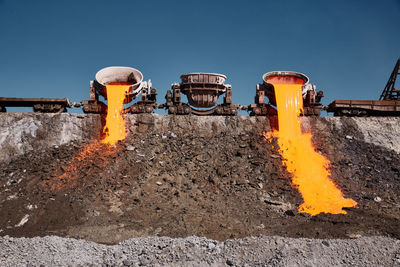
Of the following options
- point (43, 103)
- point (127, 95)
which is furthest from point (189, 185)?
point (43, 103)

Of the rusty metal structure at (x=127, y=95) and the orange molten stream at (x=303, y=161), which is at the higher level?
the rusty metal structure at (x=127, y=95)

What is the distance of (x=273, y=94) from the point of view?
14.7m

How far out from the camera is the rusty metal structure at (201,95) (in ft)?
47.1

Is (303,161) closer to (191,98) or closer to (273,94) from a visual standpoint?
(273,94)

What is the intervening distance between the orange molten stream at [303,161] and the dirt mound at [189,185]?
0.34 m

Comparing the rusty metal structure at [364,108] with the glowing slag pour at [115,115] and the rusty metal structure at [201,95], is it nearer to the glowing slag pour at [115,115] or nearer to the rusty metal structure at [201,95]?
the rusty metal structure at [201,95]

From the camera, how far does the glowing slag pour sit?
13469 mm

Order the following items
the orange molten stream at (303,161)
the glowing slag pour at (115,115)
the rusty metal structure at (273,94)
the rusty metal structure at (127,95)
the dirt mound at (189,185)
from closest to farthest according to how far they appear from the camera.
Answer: the dirt mound at (189,185), the orange molten stream at (303,161), the glowing slag pour at (115,115), the rusty metal structure at (127,95), the rusty metal structure at (273,94)

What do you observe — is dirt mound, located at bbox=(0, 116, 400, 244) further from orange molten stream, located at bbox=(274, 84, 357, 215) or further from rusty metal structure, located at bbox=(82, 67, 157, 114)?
rusty metal structure, located at bbox=(82, 67, 157, 114)

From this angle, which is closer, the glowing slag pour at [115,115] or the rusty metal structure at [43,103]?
the glowing slag pour at [115,115]

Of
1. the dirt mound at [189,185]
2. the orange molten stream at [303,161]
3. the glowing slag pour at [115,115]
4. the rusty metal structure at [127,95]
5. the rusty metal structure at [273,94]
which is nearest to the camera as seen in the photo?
the dirt mound at [189,185]

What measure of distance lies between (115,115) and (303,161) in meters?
7.88

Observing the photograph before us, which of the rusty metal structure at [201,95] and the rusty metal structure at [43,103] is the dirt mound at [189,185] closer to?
the rusty metal structure at [201,95]

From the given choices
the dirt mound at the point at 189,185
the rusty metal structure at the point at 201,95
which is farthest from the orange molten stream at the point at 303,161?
the rusty metal structure at the point at 201,95
